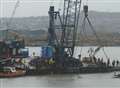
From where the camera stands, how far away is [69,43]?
2420 inches

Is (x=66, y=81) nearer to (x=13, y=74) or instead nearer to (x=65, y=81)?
(x=65, y=81)

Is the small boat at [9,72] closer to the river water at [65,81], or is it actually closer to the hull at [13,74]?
the hull at [13,74]

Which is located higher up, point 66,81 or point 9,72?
point 9,72

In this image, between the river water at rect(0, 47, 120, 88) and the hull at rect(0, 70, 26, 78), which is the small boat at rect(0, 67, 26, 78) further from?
the river water at rect(0, 47, 120, 88)

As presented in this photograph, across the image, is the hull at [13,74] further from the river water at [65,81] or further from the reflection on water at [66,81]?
the reflection on water at [66,81]

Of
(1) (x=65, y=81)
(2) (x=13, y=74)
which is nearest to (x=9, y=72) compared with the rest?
(2) (x=13, y=74)

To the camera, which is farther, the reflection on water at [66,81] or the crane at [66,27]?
the crane at [66,27]

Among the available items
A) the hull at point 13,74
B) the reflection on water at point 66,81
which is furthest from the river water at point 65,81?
the hull at point 13,74

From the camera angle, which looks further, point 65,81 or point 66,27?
point 66,27

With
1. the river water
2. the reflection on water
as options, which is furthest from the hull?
the reflection on water

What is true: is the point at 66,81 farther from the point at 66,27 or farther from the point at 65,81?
the point at 66,27

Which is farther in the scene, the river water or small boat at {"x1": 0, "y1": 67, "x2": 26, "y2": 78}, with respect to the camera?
small boat at {"x1": 0, "y1": 67, "x2": 26, "y2": 78}

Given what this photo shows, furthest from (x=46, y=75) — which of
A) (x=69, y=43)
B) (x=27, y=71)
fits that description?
(x=69, y=43)

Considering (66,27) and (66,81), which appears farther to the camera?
(66,27)
